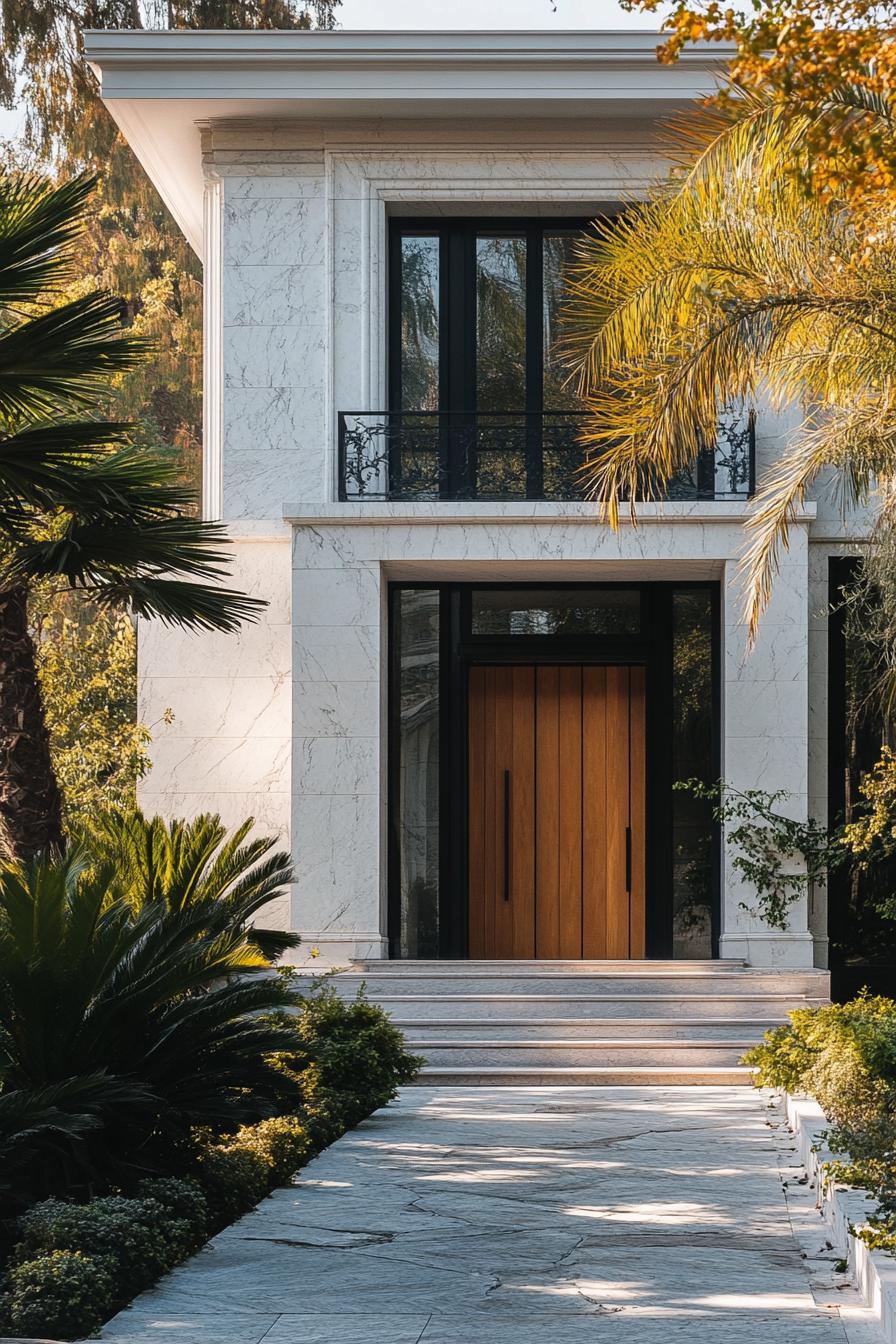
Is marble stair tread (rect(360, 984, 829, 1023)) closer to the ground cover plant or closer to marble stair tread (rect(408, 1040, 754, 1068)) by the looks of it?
marble stair tread (rect(408, 1040, 754, 1068))

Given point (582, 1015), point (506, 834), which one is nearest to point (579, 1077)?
point (582, 1015)

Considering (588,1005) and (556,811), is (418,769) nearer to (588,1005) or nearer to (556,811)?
(556,811)

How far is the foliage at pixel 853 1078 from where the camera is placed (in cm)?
667

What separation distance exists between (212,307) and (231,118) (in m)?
1.77

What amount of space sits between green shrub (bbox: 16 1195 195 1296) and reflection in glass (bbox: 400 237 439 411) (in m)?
10.7

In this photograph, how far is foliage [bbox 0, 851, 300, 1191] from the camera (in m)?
7.32

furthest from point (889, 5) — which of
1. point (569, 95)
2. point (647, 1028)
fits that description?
point (647, 1028)

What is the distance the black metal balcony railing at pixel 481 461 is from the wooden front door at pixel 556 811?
188cm

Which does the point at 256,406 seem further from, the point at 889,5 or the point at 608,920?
the point at 889,5

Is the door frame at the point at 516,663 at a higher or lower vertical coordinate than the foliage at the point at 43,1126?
higher

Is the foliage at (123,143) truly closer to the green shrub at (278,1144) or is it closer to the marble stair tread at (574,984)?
the marble stair tread at (574,984)

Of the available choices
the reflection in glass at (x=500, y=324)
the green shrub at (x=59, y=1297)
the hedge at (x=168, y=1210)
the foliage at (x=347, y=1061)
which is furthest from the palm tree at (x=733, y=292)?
the green shrub at (x=59, y=1297)

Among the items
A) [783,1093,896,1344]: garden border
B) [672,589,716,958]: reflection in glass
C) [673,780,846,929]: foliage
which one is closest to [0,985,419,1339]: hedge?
[783,1093,896,1344]: garden border

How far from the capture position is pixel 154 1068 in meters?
7.59
